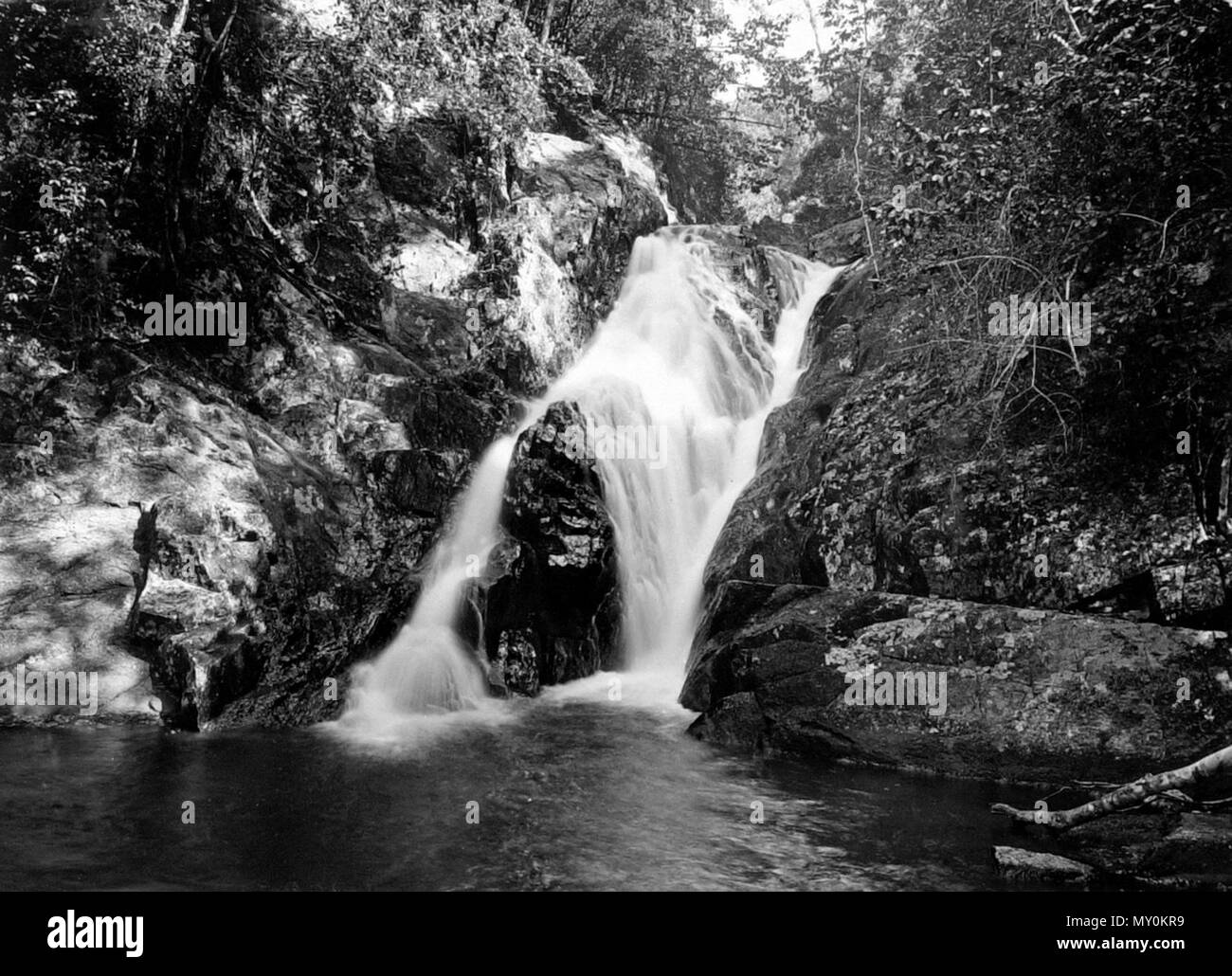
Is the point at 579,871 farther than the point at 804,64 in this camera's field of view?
No

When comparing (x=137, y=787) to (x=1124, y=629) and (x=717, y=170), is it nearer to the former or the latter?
(x=1124, y=629)

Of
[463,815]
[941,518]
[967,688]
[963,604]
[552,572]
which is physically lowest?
[463,815]

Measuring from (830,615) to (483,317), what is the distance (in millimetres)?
8669

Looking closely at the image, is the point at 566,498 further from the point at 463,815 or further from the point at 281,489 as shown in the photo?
the point at 463,815

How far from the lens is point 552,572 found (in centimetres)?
1067

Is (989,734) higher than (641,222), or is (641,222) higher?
(641,222)

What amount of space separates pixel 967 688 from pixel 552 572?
5129 millimetres

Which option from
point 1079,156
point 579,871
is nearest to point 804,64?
point 1079,156

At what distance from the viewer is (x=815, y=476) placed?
10.1m

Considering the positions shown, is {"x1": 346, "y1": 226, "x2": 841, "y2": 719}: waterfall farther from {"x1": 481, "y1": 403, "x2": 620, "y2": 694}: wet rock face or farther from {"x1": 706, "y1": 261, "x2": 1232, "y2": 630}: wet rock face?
{"x1": 706, "y1": 261, "x2": 1232, "y2": 630}: wet rock face

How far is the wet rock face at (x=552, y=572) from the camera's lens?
34.2 ft

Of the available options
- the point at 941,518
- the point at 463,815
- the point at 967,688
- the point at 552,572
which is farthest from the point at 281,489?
the point at 967,688

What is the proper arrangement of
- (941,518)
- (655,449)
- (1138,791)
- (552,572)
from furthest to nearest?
(655,449) < (552,572) < (941,518) < (1138,791)

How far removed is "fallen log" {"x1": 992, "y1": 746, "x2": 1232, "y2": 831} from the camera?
16.7ft
